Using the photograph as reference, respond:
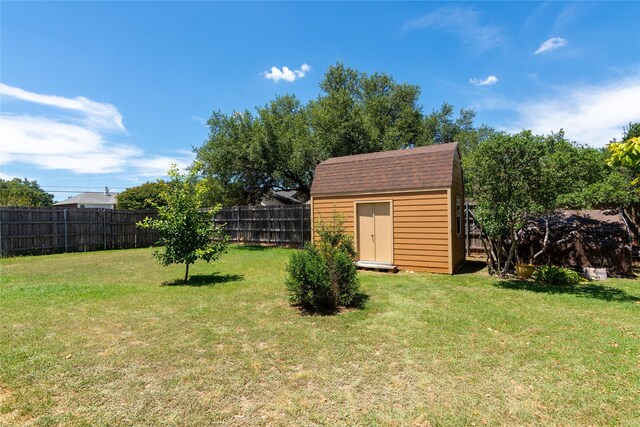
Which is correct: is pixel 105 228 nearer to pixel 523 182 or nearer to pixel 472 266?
pixel 472 266

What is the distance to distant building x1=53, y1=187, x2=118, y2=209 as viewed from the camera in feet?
149

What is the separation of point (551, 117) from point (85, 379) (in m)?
18.5

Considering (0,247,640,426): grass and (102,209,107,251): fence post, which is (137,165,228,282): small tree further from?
(102,209,107,251): fence post

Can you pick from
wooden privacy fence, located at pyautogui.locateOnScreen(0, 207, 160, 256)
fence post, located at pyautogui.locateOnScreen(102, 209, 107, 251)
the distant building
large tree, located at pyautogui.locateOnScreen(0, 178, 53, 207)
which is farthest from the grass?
the distant building

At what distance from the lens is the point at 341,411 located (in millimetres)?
2686

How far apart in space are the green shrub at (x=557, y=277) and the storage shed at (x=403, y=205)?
2.11 metres

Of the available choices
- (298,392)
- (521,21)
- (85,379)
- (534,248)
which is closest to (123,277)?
(85,379)

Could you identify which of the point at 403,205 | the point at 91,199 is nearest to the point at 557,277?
the point at 403,205

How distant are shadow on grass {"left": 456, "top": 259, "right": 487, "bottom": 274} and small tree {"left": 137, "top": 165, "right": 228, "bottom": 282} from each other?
700 centimetres

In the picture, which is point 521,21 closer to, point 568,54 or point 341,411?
point 568,54

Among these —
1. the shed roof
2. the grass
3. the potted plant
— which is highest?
the shed roof

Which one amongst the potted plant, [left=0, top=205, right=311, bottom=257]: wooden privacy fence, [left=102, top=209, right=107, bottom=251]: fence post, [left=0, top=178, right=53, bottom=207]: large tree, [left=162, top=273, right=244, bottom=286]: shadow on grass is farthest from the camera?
[left=0, top=178, right=53, bottom=207]: large tree

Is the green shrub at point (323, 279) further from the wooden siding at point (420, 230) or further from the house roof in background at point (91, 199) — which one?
the house roof in background at point (91, 199)

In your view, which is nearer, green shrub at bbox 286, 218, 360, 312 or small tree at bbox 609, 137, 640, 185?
small tree at bbox 609, 137, 640, 185
